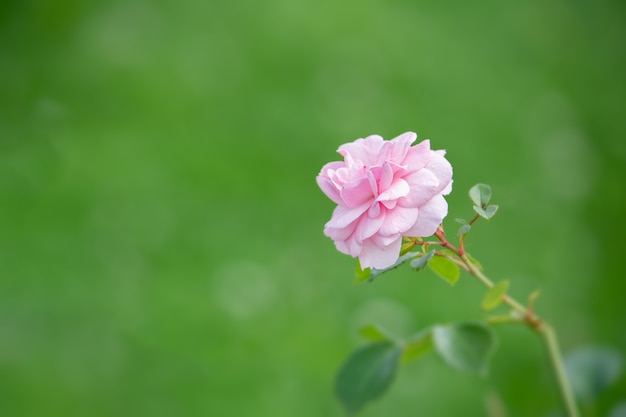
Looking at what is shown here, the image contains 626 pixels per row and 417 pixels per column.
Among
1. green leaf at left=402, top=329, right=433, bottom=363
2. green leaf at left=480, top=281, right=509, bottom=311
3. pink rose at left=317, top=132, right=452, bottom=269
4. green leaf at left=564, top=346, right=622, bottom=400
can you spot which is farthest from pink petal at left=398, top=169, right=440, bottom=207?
green leaf at left=564, top=346, right=622, bottom=400

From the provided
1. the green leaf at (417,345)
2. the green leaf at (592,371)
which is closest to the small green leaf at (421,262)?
the green leaf at (417,345)

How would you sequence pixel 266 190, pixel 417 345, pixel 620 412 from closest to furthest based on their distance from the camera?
pixel 417 345 → pixel 620 412 → pixel 266 190

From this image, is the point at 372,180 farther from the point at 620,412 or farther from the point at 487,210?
the point at 620,412

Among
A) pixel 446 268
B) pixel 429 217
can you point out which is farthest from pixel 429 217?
pixel 446 268

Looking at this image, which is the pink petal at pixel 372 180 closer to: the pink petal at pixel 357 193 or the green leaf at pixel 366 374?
the pink petal at pixel 357 193

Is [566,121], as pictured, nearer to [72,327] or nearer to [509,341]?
[509,341]

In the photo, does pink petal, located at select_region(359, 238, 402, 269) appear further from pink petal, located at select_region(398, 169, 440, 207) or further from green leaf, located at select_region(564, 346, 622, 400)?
green leaf, located at select_region(564, 346, 622, 400)
